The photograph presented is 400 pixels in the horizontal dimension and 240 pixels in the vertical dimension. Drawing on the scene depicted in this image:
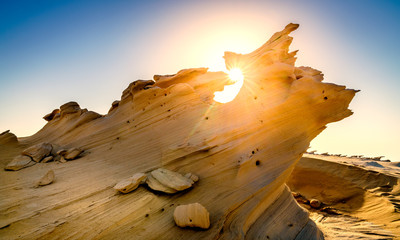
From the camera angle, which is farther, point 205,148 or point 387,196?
point 387,196

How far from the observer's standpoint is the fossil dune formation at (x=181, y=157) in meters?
4.39

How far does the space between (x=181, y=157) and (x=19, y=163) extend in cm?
605

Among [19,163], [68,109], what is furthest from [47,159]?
[68,109]

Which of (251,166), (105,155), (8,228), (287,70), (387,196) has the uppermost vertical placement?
(287,70)

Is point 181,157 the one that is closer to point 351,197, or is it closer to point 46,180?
point 46,180

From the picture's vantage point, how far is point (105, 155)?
7426mm

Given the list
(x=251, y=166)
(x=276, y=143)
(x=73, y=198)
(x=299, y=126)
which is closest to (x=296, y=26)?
(x=299, y=126)

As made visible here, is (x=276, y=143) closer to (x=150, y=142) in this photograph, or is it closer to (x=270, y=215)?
(x=270, y=215)

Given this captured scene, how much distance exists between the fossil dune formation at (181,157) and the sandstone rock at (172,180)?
4 centimetres

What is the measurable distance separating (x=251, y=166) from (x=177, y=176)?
2574 millimetres

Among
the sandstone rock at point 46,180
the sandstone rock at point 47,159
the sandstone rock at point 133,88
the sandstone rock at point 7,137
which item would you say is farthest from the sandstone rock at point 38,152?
the sandstone rock at point 133,88

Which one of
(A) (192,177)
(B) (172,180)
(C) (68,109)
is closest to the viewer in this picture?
(B) (172,180)

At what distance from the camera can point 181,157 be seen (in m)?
6.45

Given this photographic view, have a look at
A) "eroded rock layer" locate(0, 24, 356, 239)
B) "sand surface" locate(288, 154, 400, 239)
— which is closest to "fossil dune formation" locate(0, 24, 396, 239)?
"eroded rock layer" locate(0, 24, 356, 239)
